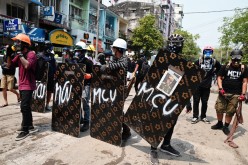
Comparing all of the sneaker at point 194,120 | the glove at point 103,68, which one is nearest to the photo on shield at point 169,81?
the glove at point 103,68

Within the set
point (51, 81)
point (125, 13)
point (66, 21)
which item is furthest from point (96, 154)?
point (125, 13)

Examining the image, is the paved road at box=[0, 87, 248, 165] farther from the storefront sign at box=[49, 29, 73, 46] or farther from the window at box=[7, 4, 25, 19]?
the storefront sign at box=[49, 29, 73, 46]

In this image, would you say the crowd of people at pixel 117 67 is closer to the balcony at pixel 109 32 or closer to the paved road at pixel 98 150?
the paved road at pixel 98 150

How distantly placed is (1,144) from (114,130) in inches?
71.4

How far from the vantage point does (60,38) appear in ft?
67.0

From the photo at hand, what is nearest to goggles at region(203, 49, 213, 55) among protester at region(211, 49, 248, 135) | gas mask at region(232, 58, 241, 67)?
protester at region(211, 49, 248, 135)

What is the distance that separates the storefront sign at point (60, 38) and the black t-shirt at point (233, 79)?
1618cm

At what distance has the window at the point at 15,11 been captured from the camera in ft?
56.7

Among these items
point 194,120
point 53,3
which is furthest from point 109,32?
point 194,120

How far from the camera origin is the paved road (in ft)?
11.6

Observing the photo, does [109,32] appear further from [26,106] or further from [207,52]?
[26,106]

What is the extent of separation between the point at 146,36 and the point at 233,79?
3129 centimetres

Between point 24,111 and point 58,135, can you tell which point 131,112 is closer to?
point 58,135

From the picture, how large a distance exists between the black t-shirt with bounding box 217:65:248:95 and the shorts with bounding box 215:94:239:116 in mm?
127
